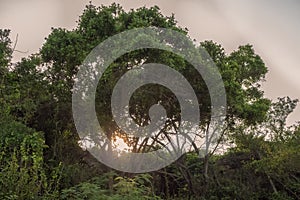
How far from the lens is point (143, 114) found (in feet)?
31.1

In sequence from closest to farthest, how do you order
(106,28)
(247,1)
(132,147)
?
(247,1) < (106,28) < (132,147)

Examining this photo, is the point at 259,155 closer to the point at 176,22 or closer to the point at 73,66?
the point at 176,22

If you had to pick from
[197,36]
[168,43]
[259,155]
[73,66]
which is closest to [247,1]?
[168,43]

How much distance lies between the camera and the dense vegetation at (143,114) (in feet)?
26.8

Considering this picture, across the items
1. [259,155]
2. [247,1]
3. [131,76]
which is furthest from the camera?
[259,155]

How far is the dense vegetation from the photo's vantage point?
818 centimetres

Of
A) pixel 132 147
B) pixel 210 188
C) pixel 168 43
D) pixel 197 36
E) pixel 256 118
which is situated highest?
pixel 197 36

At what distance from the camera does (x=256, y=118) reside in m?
10.1

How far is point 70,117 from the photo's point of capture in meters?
9.62

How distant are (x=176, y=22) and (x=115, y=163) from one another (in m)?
3.46

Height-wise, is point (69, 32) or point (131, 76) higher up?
point (69, 32)

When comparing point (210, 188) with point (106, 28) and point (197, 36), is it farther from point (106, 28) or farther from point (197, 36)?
point (106, 28)

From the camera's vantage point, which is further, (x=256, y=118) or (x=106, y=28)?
(x=256, y=118)

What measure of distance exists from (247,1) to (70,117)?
5253 millimetres
